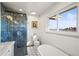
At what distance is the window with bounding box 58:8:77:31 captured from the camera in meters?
1.58

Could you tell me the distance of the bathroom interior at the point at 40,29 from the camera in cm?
173

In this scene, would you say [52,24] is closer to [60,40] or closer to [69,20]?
→ [60,40]

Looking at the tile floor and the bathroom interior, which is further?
the tile floor

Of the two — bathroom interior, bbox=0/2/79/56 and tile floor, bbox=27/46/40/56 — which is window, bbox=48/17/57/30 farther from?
tile floor, bbox=27/46/40/56

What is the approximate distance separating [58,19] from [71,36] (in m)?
0.68

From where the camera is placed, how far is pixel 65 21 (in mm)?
1855

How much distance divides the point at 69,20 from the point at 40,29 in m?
0.80

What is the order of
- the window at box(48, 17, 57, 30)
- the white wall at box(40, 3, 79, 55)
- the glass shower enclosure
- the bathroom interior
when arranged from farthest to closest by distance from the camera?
the window at box(48, 17, 57, 30) < the glass shower enclosure < the bathroom interior < the white wall at box(40, 3, 79, 55)

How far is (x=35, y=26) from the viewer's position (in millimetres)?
2145

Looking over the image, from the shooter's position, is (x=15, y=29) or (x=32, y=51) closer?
(x=15, y=29)

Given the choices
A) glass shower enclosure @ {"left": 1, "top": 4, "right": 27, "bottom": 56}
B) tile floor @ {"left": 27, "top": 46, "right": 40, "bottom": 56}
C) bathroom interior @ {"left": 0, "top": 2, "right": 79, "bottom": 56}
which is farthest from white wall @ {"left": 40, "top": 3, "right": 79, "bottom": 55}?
glass shower enclosure @ {"left": 1, "top": 4, "right": 27, "bottom": 56}

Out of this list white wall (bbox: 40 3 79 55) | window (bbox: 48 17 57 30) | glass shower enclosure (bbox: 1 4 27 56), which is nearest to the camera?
white wall (bbox: 40 3 79 55)

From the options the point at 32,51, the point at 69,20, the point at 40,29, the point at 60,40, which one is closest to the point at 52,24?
the point at 40,29

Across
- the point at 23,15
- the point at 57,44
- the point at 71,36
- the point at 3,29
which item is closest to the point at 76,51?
the point at 71,36
